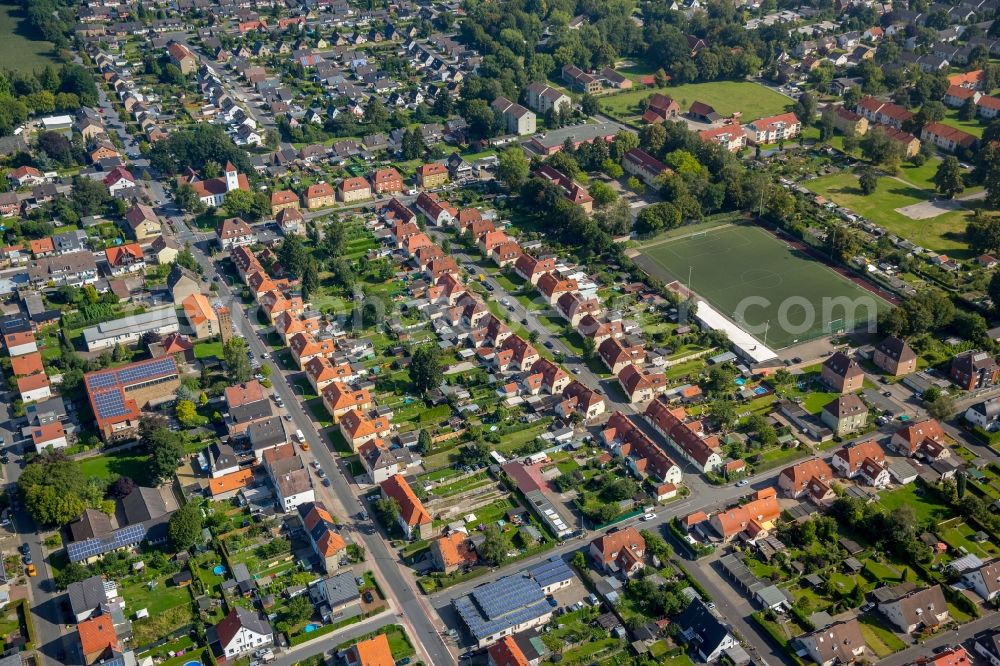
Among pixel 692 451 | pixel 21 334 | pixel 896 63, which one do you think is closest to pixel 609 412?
pixel 692 451

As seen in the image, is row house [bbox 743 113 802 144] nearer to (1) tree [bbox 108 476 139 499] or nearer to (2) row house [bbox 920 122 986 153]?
(2) row house [bbox 920 122 986 153]

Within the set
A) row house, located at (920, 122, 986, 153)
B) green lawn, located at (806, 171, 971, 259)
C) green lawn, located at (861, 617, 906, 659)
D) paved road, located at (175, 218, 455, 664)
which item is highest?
row house, located at (920, 122, 986, 153)

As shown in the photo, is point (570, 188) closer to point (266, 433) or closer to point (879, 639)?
point (266, 433)

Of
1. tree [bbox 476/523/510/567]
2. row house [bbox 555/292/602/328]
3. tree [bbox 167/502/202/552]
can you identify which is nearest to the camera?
tree [bbox 476/523/510/567]

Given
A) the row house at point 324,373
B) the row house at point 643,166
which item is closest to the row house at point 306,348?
the row house at point 324,373

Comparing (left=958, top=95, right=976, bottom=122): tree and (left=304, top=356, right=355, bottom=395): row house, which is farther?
(left=958, top=95, right=976, bottom=122): tree

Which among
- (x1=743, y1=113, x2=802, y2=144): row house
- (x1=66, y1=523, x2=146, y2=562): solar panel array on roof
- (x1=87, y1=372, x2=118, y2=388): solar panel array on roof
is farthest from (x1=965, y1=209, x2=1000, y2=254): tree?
(x1=87, y1=372, x2=118, y2=388): solar panel array on roof

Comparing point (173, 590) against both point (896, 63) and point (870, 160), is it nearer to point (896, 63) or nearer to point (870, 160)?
point (870, 160)

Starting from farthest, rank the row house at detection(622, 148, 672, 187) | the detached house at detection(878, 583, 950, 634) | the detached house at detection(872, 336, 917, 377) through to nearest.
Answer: the row house at detection(622, 148, 672, 187)
the detached house at detection(872, 336, 917, 377)
the detached house at detection(878, 583, 950, 634)
